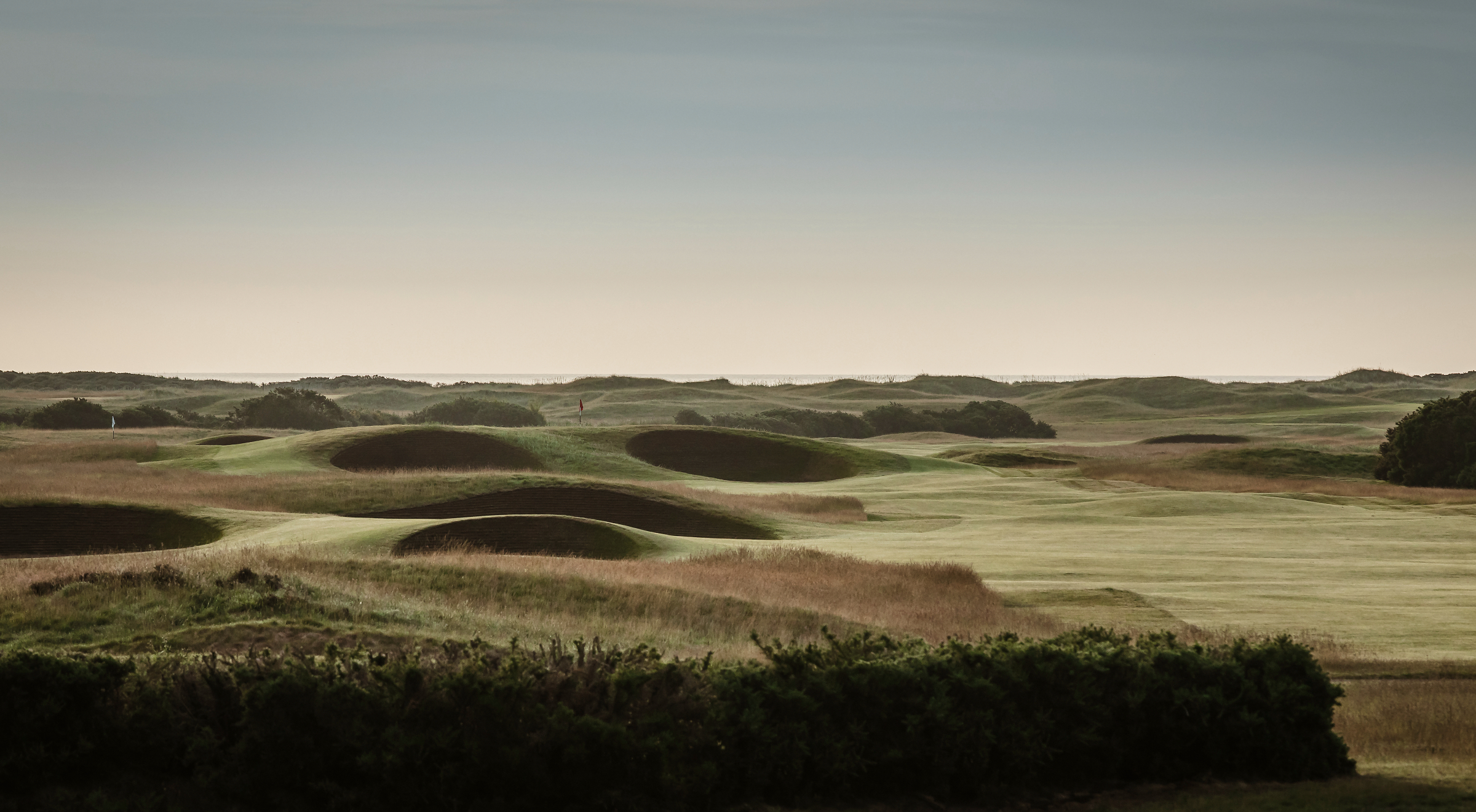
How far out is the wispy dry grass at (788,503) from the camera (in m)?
Answer: 40.3

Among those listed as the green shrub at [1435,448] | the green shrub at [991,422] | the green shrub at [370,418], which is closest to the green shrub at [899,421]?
the green shrub at [991,422]

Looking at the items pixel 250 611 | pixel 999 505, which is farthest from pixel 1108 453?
pixel 250 611

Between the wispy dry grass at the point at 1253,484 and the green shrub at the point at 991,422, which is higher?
the green shrub at the point at 991,422

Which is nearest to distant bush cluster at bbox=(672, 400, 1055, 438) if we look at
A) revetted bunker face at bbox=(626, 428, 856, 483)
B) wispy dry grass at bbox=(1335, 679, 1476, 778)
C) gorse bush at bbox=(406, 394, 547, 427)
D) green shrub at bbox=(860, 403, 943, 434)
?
green shrub at bbox=(860, 403, 943, 434)

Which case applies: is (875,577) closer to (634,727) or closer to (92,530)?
(634,727)

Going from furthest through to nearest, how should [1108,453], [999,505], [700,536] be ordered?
[1108,453]
[999,505]
[700,536]

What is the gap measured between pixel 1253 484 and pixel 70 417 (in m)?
78.0

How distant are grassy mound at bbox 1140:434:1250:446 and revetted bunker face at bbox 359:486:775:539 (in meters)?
62.3

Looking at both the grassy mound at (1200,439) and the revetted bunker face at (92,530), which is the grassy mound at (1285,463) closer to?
the grassy mound at (1200,439)

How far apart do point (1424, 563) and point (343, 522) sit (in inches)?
1047

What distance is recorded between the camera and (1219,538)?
109 ft

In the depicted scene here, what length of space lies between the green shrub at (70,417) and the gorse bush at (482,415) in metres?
24.1

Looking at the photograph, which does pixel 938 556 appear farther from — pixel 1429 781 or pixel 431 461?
pixel 431 461

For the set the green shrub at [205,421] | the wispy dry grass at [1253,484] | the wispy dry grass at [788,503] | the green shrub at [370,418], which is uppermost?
the green shrub at [370,418]
